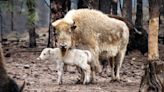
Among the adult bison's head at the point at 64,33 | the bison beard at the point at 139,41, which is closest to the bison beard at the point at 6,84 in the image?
the adult bison's head at the point at 64,33

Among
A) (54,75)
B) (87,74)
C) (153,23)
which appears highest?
(153,23)

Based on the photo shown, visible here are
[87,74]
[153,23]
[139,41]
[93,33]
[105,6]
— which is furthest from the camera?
[105,6]

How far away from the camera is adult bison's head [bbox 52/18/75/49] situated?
35.7 feet

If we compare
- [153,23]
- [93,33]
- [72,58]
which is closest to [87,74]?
[72,58]

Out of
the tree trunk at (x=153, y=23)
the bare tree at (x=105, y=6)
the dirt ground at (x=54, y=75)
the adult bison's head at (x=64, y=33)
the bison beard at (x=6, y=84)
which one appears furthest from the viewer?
the bare tree at (x=105, y=6)

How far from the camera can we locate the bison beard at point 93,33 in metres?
11.0

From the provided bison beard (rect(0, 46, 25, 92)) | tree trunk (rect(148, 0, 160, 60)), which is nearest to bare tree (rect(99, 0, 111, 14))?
tree trunk (rect(148, 0, 160, 60))

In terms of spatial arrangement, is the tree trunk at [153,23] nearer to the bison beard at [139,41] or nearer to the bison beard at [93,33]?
the bison beard at [93,33]

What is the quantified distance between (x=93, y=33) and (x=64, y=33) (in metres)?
0.81

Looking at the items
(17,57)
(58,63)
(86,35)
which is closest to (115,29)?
(86,35)

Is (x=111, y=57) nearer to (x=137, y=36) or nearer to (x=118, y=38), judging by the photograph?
(x=118, y=38)

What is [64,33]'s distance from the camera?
10930mm

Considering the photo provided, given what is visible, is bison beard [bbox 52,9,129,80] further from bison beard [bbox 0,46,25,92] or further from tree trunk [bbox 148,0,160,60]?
bison beard [bbox 0,46,25,92]

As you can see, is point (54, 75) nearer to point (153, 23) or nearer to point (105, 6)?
point (153, 23)
